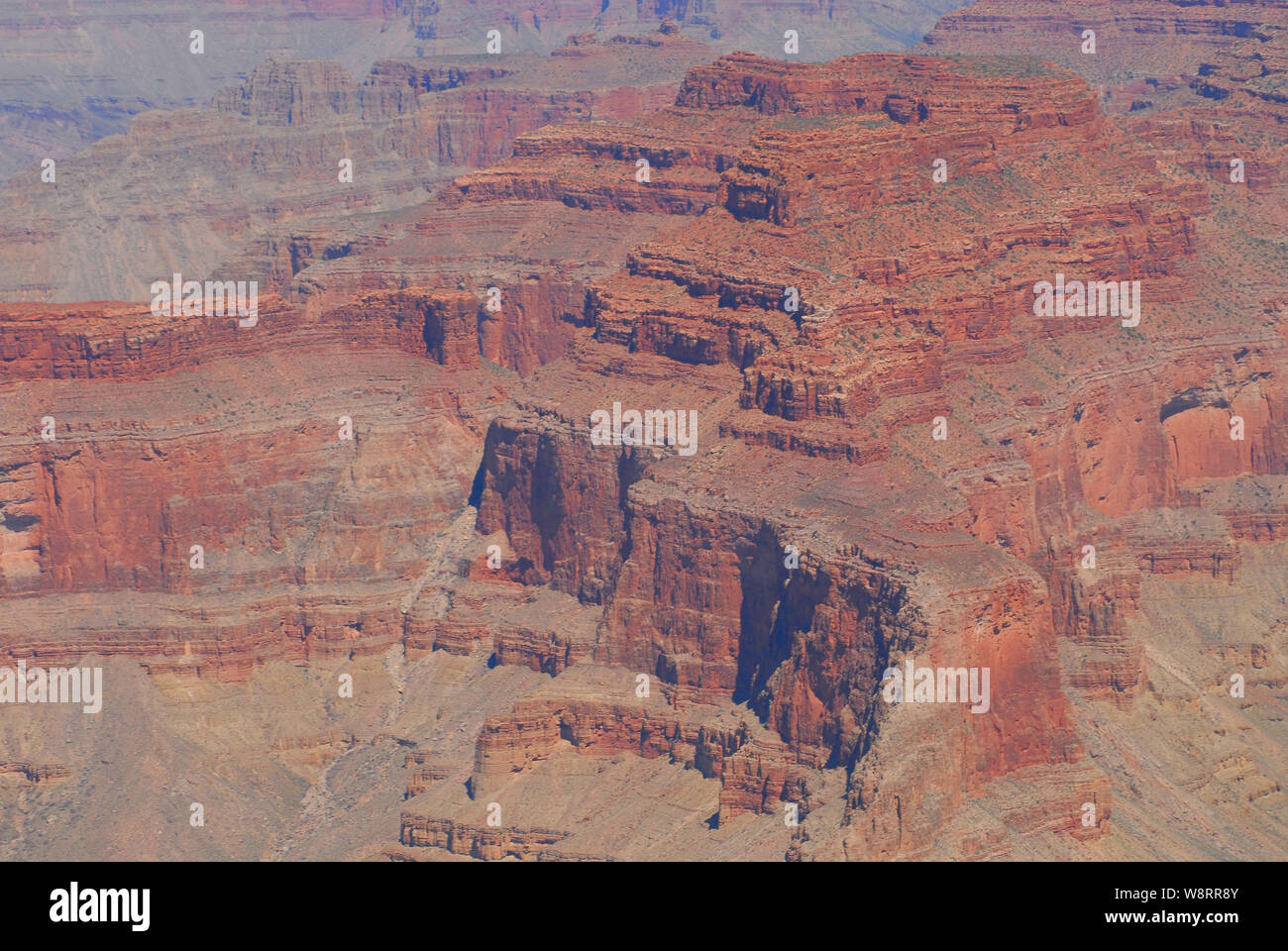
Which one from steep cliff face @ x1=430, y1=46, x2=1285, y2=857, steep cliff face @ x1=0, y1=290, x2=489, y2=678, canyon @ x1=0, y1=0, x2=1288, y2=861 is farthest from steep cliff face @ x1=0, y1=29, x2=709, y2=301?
steep cliff face @ x1=0, y1=290, x2=489, y2=678

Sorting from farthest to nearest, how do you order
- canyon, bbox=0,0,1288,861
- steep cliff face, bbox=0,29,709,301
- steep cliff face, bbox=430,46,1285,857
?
steep cliff face, bbox=0,29,709,301 → canyon, bbox=0,0,1288,861 → steep cliff face, bbox=430,46,1285,857

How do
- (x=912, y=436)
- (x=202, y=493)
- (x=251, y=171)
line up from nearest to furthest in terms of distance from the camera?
(x=912, y=436), (x=202, y=493), (x=251, y=171)

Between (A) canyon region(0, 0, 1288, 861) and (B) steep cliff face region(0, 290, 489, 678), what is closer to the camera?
(A) canyon region(0, 0, 1288, 861)

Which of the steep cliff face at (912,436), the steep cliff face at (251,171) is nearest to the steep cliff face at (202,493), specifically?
the steep cliff face at (912,436)

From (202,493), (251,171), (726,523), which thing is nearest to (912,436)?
(726,523)

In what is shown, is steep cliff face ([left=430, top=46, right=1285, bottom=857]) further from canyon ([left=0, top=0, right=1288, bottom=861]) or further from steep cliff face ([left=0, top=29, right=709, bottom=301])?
steep cliff face ([left=0, top=29, right=709, bottom=301])

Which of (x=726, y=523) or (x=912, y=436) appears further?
(x=912, y=436)

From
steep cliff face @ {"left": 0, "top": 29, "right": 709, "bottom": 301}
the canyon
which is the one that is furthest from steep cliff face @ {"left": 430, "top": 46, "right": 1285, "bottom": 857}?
steep cliff face @ {"left": 0, "top": 29, "right": 709, "bottom": 301}

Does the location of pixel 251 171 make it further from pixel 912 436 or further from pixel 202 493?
pixel 912 436

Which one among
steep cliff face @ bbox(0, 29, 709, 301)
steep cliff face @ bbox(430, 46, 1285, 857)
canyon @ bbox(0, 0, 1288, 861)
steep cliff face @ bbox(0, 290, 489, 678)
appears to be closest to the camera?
steep cliff face @ bbox(430, 46, 1285, 857)
